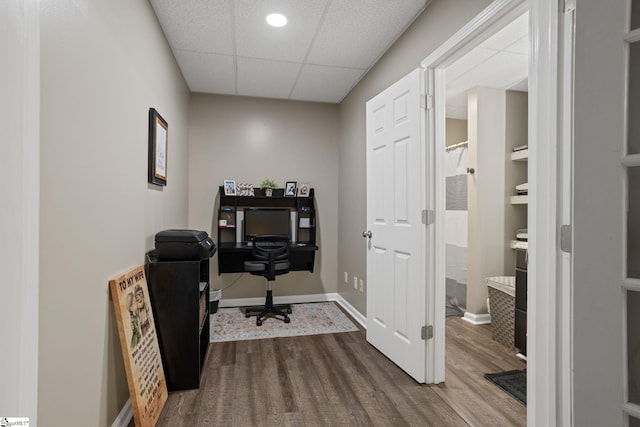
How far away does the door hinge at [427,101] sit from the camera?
86.2 inches

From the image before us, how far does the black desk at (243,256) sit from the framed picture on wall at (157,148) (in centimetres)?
125

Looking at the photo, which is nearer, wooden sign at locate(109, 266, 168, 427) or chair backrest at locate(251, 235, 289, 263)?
wooden sign at locate(109, 266, 168, 427)

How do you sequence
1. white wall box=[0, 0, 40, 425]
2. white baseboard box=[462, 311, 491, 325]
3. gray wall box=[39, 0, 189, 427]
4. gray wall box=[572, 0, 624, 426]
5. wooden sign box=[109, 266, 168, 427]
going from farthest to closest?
white baseboard box=[462, 311, 491, 325] → wooden sign box=[109, 266, 168, 427] → gray wall box=[39, 0, 189, 427] → white wall box=[0, 0, 40, 425] → gray wall box=[572, 0, 624, 426]

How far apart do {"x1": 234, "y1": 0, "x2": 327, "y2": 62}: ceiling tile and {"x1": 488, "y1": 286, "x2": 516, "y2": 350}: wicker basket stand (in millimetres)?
2719

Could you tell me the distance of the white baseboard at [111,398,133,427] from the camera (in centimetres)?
167

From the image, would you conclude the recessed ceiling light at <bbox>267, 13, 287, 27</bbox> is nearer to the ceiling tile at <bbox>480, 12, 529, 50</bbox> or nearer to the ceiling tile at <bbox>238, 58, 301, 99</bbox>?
the ceiling tile at <bbox>238, 58, 301, 99</bbox>

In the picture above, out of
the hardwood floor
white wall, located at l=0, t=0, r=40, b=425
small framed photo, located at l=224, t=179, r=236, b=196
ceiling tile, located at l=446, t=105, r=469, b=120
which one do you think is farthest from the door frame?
small framed photo, located at l=224, t=179, r=236, b=196

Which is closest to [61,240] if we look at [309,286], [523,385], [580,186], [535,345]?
[580,186]

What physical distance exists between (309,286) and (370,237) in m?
1.65

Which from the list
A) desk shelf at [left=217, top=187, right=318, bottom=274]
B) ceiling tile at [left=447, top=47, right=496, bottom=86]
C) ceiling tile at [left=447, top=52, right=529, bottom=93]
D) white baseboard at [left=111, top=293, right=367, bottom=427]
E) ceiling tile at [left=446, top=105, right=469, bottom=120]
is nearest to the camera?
ceiling tile at [left=447, top=47, right=496, bottom=86]

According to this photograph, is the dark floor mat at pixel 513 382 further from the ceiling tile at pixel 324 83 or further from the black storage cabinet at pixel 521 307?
the ceiling tile at pixel 324 83

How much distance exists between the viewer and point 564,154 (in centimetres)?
125

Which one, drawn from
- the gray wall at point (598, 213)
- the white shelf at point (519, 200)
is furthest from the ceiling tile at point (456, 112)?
the gray wall at point (598, 213)

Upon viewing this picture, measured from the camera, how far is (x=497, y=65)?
9.73 ft
